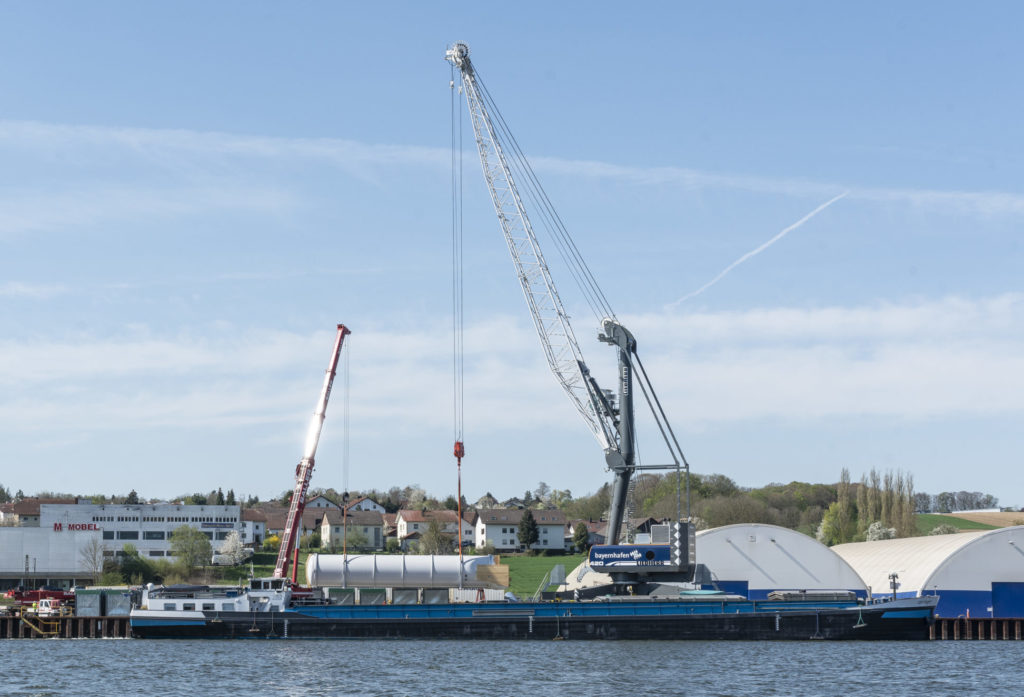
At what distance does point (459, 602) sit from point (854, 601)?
85.8 ft

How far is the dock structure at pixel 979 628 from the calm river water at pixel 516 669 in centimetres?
497

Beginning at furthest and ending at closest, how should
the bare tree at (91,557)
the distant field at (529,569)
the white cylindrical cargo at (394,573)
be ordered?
1. the bare tree at (91,557)
2. the distant field at (529,569)
3. the white cylindrical cargo at (394,573)

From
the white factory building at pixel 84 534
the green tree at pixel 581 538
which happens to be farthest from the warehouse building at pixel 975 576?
the green tree at pixel 581 538

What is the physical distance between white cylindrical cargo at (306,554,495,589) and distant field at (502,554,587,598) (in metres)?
40.7

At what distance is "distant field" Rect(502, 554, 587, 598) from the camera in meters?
134

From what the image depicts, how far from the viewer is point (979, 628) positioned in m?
85.5

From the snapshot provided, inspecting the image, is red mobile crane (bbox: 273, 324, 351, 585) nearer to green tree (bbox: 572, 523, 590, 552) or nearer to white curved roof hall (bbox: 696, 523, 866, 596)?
white curved roof hall (bbox: 696, 523, 866, 596)

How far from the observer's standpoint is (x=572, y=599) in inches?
3159

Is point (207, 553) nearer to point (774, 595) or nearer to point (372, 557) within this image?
point (372, 557)

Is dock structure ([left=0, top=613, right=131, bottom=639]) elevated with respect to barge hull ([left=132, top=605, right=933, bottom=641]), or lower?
lower

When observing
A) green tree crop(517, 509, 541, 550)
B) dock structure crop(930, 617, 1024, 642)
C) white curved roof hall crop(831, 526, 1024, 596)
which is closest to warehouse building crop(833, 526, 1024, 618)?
white curved roof hall crop(831, 526, 1024, 596)

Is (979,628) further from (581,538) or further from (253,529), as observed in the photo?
(253,529)

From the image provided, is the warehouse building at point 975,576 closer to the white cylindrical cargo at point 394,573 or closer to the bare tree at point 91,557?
the white cylindrical cargo at point 394,573

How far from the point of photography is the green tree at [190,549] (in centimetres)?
15012
